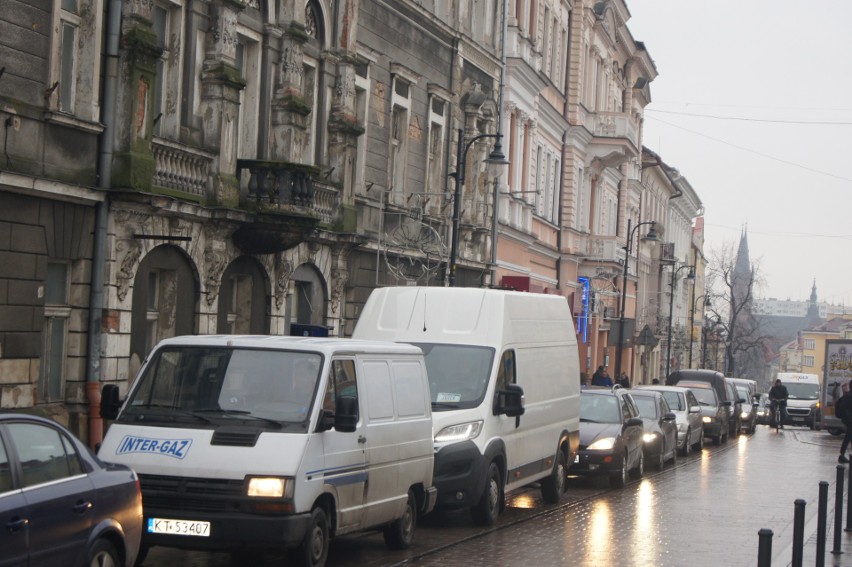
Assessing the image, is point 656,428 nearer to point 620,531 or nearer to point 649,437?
point 649,437

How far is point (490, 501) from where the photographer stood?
653 inches

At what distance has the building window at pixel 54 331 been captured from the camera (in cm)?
1814

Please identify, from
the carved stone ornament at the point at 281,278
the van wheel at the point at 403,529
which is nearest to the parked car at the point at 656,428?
the carved stone ornament at the point at 281,278

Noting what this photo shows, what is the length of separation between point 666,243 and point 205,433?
78700mm

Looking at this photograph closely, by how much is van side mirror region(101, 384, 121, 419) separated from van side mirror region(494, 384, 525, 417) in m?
5.58

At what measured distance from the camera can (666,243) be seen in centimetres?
8831

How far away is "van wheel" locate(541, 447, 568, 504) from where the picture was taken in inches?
778

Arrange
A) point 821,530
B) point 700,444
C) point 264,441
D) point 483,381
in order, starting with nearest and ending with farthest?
point 264,441, point 821,530, point 483,381, point 700,444

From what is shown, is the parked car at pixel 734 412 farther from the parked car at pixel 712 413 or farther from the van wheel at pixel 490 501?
the van wheel at pixel 490 501

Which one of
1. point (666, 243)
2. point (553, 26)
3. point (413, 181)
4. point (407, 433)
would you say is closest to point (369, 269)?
point (413, 181)

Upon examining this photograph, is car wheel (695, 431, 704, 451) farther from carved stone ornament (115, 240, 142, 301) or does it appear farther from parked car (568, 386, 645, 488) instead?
carved stone ornament (115, 240, 142, 301)

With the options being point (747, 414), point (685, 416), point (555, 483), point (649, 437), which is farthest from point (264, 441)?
point (747, 414)

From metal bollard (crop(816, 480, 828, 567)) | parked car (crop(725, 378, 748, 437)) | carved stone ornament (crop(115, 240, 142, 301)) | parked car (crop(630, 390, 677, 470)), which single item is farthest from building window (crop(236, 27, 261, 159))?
parked car (crop(725, 378, 748, 437))

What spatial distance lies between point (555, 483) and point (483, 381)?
12.4 feet
